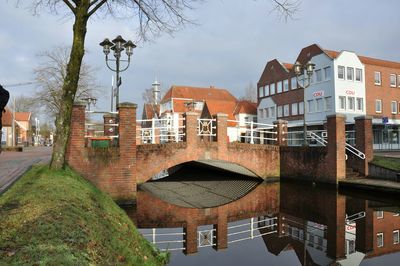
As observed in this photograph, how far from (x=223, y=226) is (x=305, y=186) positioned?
26.9 ft

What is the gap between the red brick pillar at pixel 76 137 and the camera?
12.8 m

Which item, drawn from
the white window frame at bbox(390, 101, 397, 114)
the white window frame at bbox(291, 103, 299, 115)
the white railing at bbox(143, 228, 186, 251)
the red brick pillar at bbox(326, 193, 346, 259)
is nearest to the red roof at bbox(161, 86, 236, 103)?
the white window frame at bbox(291, 103, 299, 115)

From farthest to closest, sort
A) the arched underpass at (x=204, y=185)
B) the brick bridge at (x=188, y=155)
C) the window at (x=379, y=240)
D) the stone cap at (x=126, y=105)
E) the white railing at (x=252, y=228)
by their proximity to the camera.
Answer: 1. the arched underpass at (x=204, y=185)
2. the stone cap at (x=126, y=105)
3. the brick bridge at (x=188, y=155)
4. the white railing at (x=252, y=228)
5. the window at (x=379, y=240)

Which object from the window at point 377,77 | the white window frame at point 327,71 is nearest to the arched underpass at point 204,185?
the white window frame at point 327,71

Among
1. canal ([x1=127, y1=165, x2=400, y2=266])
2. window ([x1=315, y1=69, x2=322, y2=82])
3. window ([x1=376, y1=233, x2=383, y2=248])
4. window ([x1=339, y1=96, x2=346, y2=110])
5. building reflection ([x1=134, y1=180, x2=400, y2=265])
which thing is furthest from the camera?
window ([x1=315, y1=69, x2=322, y2=82])

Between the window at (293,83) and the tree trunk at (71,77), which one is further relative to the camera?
the window at (293,83)

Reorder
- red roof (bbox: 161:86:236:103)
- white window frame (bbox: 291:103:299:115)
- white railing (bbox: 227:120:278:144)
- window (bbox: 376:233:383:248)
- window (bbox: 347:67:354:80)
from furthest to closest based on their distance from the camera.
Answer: red roof (bbox: 161:86:236:103) → white window frame (bbox: 291:103:299:115) → window (bbox: 347:67:354:80) → white railing (bbox: 227:120:278:144) → window (bbox: 376:233:383:248)

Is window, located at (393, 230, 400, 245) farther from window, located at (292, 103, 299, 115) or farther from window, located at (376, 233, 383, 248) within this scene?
window, located at (292, 103, 299, 115)

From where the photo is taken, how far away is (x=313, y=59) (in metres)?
42.7

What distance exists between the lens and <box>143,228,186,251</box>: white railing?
332 inches

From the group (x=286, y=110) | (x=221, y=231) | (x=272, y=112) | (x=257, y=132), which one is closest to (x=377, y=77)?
(x=286, y=110)

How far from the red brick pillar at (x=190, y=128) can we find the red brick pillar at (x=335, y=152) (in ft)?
20.2

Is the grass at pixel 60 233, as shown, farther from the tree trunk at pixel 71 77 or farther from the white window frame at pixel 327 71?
the white window frame at pixel 327 71

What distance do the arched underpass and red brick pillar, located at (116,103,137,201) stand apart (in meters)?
1.79
